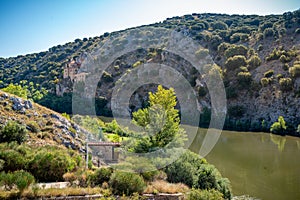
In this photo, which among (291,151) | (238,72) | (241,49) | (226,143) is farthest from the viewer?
(241,49)

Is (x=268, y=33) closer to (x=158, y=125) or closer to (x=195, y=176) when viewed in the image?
(x=158, y=125)

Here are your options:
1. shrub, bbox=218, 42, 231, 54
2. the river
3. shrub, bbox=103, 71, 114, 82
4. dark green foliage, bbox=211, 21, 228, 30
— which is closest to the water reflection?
the river

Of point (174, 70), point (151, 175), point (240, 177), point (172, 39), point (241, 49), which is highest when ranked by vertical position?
point (172, 39)

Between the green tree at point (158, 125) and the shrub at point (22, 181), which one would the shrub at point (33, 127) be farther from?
the shrub at point (22, 181)

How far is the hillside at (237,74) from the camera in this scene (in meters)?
43.2

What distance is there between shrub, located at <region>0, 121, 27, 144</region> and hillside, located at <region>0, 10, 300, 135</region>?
112 feet

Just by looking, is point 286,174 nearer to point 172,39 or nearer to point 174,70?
point 174,70

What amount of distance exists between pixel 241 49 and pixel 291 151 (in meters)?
35.6

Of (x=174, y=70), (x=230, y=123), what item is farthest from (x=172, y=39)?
(x=230, y=123)

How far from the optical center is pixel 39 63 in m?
98.9

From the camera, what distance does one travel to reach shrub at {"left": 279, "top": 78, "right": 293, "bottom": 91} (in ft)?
141

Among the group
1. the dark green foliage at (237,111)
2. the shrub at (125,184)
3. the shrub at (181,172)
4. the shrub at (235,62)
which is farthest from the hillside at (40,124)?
the shrub at (235,62)

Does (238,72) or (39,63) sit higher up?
(39,63)

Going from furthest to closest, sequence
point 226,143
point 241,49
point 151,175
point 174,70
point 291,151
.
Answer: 1. point 174,70
2. point 241,49
3. point 226,143
4. point 291,151
5. point 151,175
